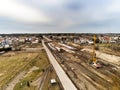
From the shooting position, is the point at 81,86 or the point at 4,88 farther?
the point at 4,88

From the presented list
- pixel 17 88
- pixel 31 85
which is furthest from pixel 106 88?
pixel 17 88

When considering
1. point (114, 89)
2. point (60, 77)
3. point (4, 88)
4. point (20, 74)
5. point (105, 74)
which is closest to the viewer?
point (114, 89)

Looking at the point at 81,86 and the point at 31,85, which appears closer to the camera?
the point at 81,86

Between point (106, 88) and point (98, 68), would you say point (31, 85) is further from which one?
point (98, 68)

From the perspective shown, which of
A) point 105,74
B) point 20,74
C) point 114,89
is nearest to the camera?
point 114,89

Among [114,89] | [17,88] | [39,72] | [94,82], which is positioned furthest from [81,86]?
[39,72]

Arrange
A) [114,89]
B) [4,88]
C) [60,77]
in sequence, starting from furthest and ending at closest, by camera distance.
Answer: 1. [60,77]
2. [4,88]
3. [114,89]

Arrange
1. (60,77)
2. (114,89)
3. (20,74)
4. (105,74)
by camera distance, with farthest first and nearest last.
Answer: (20,74) < (105,74) < (60,77) < (114,89)

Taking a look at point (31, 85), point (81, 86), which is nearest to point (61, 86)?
point (81, 86)

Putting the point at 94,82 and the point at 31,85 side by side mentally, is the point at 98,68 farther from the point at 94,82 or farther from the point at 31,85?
the point at 31,85
